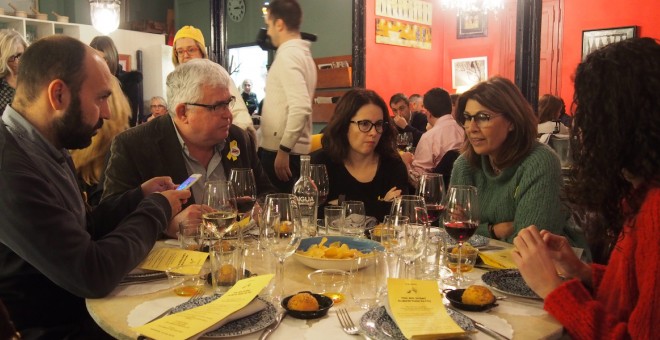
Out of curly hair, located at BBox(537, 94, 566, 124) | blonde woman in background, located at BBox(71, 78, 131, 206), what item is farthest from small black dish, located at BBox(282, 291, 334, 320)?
curly hair, located at BBox(537, 94, 566, 124)

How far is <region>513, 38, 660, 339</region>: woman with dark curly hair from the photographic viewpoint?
1.18 m

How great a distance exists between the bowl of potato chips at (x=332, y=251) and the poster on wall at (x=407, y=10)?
5492 millimetres

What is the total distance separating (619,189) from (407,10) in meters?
6.56

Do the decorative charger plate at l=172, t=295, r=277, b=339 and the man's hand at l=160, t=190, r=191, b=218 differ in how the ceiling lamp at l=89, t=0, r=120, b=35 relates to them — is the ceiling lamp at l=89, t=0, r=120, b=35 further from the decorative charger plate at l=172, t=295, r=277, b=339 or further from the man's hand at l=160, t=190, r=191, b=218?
the decorative charger plate at l=172, t=295, r=277, b=339

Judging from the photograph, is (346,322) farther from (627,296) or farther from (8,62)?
(8,62)

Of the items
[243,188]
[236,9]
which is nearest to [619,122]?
[243,188]

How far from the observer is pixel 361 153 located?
3.13 m

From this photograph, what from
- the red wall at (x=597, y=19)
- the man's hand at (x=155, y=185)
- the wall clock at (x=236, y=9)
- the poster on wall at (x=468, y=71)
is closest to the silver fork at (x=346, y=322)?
the man's hand at (x=155, y=185)

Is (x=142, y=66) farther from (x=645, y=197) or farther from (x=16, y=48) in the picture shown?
(x=645, y=197)

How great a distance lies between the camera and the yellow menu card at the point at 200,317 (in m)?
1.15

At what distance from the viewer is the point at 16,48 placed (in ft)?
12.2

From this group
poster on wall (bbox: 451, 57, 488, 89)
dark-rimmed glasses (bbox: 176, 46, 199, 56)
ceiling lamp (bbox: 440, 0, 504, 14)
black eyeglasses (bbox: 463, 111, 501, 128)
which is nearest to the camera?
black eyeglasses (bbox: 463, 111, 501, 128)

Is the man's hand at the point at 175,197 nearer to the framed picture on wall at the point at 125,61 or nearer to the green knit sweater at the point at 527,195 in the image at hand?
the green knit sweater at the point at 527,195

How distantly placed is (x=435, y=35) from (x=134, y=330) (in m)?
7.69
